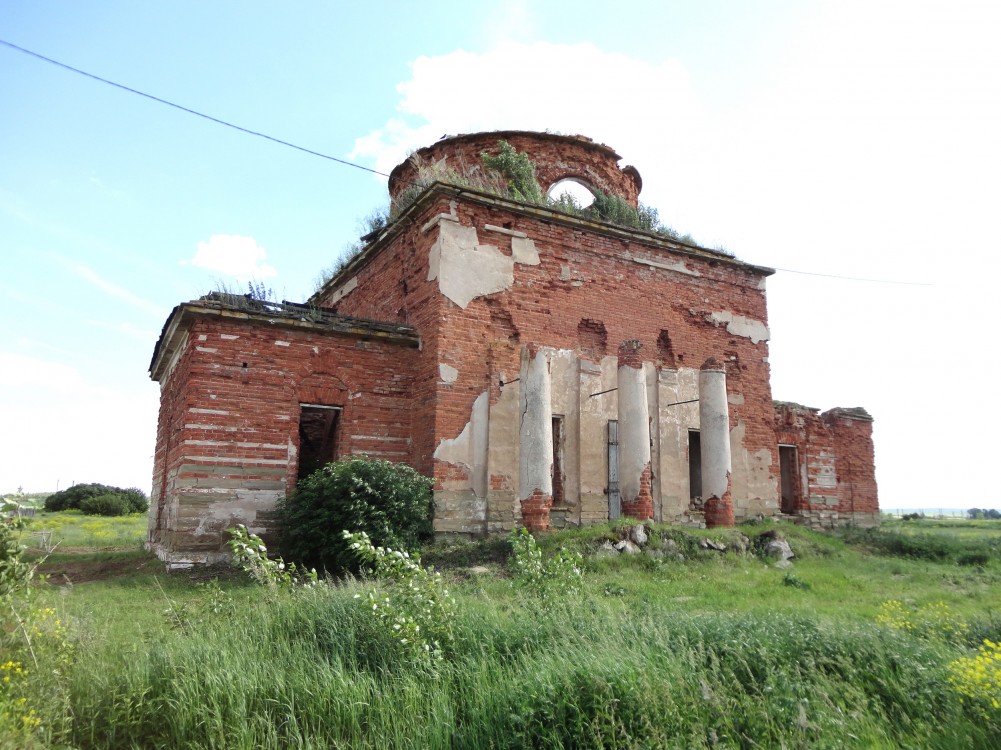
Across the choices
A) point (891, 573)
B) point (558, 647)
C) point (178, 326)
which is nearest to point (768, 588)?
point (891, 573)

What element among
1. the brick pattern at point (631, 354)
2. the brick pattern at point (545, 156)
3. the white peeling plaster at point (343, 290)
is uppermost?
the brick pattern at point (545, 156)

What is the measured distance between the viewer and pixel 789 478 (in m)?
17.9

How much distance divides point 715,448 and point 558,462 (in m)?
3.29

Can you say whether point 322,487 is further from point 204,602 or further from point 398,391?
point 204,602

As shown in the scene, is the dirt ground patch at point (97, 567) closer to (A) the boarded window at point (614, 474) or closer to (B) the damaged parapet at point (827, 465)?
(A) the boarded window at point (614, 474)

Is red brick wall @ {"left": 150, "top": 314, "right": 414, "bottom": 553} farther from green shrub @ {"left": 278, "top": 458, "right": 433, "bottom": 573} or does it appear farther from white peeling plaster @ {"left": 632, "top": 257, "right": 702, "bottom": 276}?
white peeling plaster @ {"left": 632, "top": 257, "right": 702, "bottom": 276}

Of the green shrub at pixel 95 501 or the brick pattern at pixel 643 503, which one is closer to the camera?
the brick pattern at pixel 643 503

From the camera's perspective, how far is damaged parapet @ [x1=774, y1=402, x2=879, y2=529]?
691 inches

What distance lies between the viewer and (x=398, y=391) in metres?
12.8

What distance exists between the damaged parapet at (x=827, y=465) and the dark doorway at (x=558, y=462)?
706 cm

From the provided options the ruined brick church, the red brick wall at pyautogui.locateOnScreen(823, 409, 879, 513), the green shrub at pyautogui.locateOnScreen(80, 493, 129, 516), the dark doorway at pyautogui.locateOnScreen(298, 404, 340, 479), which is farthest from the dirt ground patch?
the green shrub at pyautogui.locateOnScreen(80, 493, 129, 516)

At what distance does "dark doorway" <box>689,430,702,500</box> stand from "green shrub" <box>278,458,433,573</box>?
709cm

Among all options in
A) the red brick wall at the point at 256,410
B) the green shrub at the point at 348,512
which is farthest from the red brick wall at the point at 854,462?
the green shrub at the point at 348,512

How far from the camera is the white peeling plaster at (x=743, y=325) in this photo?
1606 cm
